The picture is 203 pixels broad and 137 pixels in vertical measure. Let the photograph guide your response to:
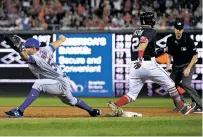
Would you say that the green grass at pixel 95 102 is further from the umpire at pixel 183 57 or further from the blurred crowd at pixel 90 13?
the blurred crowd at pixel 90 13

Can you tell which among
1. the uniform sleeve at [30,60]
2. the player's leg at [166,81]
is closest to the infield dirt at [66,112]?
the player's leg at [166,81]

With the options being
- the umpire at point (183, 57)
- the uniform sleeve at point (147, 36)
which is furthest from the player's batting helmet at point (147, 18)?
the umpire at point (183, 57)

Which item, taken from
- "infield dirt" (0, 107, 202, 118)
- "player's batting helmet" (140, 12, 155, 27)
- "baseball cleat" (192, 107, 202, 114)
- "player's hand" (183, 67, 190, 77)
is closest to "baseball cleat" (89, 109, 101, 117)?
"infield dirt" (0, 107, 202, 118)

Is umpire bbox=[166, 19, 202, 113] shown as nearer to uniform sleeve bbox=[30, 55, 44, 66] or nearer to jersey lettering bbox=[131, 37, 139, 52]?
jersey lettering bbox=[131, 37, 139, 52]

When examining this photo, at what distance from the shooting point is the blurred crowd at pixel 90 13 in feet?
76.9

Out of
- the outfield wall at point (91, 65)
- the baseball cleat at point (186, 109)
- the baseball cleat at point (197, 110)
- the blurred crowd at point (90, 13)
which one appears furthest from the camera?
the blurred crowd at point (90, 13)

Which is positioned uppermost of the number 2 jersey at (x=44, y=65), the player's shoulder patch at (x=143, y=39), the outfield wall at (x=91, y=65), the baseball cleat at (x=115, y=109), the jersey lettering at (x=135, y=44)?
the player's shoulder patch at (x=143, y=39)

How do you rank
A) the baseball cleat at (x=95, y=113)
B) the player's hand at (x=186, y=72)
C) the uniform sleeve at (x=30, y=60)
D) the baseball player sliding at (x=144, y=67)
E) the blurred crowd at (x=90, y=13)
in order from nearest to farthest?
the uniform sleeve at (x=30, y=60) < the baseball player sliding at (x=144, y=67) < the baseball cleat at (x=95, y=113) < the player's hand at (x=186, y=72) < the blurred crowd at (x=90, y=13)

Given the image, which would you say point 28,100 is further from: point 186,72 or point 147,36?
point 186,72

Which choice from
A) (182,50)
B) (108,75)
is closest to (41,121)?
(182,50)

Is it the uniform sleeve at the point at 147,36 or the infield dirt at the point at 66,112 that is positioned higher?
the uniform sleeve at the point at 147,36

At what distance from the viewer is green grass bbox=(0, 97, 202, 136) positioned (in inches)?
417

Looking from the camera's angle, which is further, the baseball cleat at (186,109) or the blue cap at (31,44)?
the baseball cleat at (186,109)

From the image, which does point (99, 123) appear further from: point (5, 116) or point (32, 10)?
point (32, 10)
